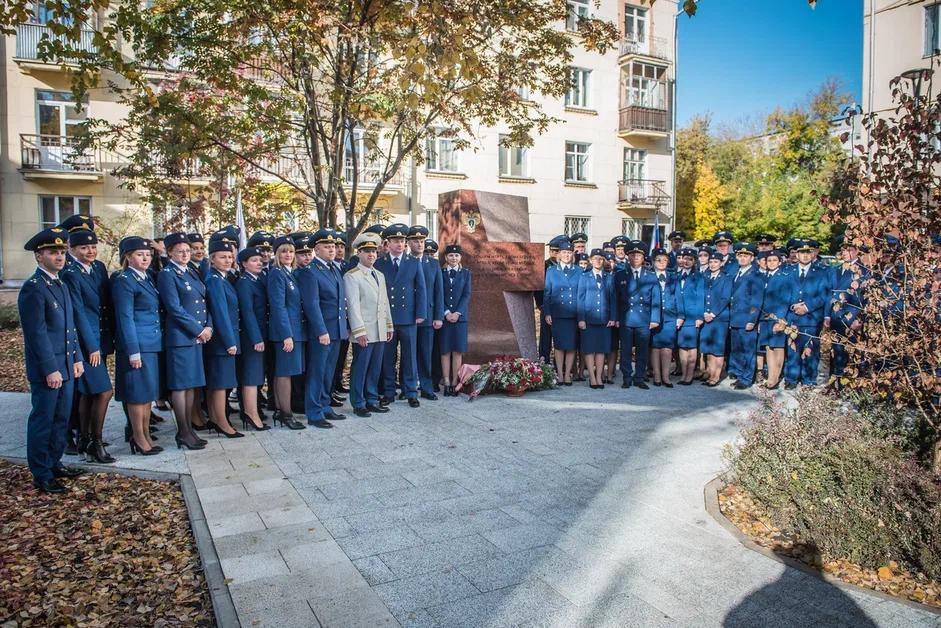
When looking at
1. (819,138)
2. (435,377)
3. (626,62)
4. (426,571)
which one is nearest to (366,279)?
(435,377)

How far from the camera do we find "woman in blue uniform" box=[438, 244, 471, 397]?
9.87 metres

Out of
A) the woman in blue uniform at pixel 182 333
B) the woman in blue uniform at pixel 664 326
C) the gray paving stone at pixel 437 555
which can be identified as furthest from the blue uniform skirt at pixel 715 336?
the woman in blue uniform at pixel 182 333

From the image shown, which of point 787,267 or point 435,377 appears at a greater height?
point 787,267

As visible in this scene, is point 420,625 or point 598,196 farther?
point 598,196

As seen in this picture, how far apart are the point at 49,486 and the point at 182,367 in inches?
65.1

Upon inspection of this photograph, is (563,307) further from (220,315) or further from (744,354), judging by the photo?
(220,315)

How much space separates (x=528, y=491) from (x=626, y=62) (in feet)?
95.4

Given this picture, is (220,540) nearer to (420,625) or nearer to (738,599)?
(420,625)

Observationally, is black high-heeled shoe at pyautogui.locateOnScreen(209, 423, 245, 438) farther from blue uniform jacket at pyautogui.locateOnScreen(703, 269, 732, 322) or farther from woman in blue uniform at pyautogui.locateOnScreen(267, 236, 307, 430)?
blue uniform jacket at pyautogui.locateOnScreen(703, 269, 732, 322)

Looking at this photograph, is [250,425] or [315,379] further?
[315,379]

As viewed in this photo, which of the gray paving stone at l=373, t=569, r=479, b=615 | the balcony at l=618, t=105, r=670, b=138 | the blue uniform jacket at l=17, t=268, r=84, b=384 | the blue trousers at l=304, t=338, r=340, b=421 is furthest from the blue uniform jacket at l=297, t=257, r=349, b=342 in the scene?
the balcony at l=618, t=105, r=670, b=138

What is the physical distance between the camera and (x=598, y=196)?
30.9 m

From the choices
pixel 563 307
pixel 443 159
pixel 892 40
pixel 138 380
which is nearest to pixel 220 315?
pixel 138 380

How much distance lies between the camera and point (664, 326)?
1097 cm
